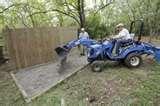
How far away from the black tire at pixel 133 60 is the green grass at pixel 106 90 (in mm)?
183

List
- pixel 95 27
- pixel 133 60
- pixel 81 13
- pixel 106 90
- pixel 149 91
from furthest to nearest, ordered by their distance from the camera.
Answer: pixel 95 27, pixel 81 13, pixel 133 60, pixel 106 90, pixel 149 91

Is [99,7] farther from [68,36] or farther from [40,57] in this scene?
[40,57]

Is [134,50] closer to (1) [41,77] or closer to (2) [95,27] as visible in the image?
(1) [41,77]

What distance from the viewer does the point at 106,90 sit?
18.7ft

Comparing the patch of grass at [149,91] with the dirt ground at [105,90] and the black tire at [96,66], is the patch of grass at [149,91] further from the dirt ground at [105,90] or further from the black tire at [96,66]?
the black tire at [96,66]

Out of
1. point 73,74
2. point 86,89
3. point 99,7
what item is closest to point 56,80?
point 73,74

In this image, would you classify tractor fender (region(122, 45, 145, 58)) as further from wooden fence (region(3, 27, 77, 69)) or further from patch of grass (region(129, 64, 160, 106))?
wooden fence (region(3, 27, 77, 69))

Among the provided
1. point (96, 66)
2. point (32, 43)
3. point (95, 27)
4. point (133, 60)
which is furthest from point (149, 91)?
point (95, 27)

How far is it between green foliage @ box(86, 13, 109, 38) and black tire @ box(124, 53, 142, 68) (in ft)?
35.2

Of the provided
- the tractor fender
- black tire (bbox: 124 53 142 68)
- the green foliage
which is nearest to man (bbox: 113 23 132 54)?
the tractor fender

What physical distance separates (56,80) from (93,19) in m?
11.9

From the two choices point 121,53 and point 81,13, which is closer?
point 121,53

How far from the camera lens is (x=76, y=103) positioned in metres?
5.36

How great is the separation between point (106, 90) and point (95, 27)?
43.3 ft
